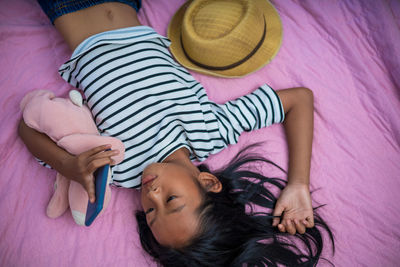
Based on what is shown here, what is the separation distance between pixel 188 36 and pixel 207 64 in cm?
13

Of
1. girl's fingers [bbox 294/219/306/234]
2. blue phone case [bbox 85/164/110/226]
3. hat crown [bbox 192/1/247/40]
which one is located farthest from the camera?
hat crown [bbox 192/1/247/40]

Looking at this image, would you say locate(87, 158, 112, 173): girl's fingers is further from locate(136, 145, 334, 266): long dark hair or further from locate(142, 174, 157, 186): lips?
locate(136, 145, 334, 266): long dark hair

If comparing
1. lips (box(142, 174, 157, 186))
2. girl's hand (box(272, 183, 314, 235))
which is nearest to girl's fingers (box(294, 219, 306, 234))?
girl's hand (box(272, 183, 314, 235))

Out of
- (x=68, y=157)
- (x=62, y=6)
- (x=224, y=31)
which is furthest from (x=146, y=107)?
(x=62, y=6)

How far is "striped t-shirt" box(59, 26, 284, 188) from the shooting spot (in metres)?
0.92

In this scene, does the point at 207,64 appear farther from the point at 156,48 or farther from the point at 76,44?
the point at 76,44

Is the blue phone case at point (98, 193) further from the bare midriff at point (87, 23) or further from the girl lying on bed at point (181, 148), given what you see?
the bare midriff at point (87, 23)

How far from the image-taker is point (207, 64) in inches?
41.9


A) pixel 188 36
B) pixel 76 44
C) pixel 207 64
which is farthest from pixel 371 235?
pixel 76 44

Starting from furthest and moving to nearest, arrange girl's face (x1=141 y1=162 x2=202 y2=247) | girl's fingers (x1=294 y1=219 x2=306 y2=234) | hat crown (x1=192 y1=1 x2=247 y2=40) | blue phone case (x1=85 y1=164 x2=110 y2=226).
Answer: hat crown (x1=192 y1=1 x2=247 y2=40), girl's fingers (x1=294 y1=219 x2=306 y2=234), girl's face (x1=141 y1=162 x2=202 y2=247), blue phone case (x1=85 y1=164 x2=110 y2=226)

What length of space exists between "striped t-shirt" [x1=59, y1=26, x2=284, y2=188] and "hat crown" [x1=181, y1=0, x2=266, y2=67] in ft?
0.47

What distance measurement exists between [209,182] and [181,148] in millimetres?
165

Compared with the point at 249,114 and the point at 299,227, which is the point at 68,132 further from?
the point at 299,227

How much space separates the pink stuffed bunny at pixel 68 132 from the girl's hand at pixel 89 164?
7cm
